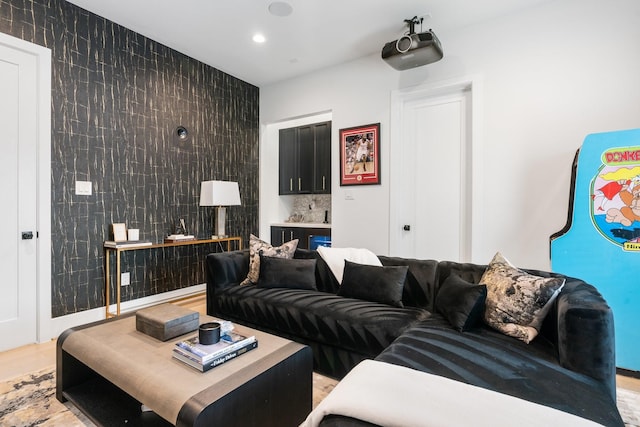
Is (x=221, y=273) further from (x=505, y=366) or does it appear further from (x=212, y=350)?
(x=505, y=366)

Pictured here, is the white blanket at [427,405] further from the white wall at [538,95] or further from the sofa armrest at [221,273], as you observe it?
the white wall at [538,95]

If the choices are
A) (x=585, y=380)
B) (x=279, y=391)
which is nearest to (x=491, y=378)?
(x=585, y=380)

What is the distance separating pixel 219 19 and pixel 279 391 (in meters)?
3.25

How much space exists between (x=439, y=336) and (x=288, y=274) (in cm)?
140

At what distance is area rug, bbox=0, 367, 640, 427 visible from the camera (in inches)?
65.2

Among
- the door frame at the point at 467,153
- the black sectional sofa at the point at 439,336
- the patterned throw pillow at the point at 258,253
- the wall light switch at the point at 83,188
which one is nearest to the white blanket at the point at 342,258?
the black sectional sofa at the point at 439,336

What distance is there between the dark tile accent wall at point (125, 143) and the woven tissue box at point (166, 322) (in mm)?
1771

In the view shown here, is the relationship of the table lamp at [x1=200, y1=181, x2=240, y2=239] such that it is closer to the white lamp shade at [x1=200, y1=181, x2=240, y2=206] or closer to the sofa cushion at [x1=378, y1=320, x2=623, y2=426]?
the white lamp shade at [x1=200, y1=181, x2=240, y2=206]

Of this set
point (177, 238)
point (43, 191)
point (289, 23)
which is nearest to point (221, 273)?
point (177, 238)

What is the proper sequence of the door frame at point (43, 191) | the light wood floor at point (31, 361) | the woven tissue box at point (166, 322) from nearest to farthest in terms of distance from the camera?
the woven tissue box at point (166, 322) < the light wood floor at point (31, 361) < the door frame at point (43, 191)

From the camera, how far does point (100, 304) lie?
3156 mm

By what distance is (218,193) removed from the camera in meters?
3.86

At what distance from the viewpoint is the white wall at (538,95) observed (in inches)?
100

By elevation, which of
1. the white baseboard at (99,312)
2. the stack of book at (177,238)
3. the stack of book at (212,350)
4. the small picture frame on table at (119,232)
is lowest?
the white baseboard at (99,312)
